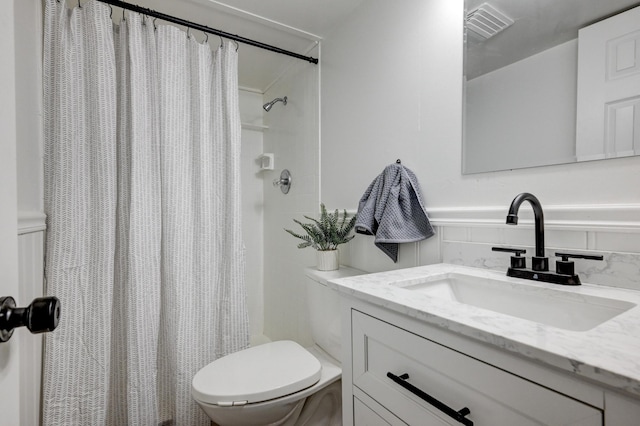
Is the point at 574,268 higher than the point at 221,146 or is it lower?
lower

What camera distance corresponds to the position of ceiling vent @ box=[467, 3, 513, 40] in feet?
3.20

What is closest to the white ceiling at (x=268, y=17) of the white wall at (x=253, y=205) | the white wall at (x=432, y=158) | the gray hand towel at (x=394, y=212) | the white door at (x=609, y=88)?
the white wall at (x=432, y=158)

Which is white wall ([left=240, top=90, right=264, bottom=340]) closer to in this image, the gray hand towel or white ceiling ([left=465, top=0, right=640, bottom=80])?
the gray hand towel

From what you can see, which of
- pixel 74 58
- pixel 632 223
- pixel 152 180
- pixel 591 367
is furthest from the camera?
pixel 152 180

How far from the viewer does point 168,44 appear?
55.7 inches

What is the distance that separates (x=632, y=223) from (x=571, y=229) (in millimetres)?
114

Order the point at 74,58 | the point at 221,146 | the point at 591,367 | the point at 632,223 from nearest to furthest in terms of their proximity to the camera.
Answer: the point at 591,367
the point at 632,223
the point at 74,58
the point at 221,146

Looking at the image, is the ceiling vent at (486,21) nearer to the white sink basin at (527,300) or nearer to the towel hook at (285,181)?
the white sink basin at (527,300)

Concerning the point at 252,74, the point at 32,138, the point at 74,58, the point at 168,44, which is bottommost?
the point at 32,138

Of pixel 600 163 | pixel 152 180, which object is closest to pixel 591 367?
pixel 600 163

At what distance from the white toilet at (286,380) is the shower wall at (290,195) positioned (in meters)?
0.55

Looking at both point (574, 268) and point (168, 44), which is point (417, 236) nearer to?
point (574, 268)

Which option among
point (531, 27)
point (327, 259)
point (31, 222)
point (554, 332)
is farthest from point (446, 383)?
point (31, 222)

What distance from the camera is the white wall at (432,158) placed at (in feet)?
2.45
